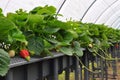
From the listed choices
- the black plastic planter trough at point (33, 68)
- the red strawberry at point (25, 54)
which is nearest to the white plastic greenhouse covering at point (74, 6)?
the black plastic planter trough at point (33, 68)

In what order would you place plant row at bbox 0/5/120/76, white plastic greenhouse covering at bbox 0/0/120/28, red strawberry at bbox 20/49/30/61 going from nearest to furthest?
1. plant row at bbox 0/5/120/76
2. red strawberry at bbox 20/49/30/61
3. white plastic greenhouse covering at bbox 0/0/120/28

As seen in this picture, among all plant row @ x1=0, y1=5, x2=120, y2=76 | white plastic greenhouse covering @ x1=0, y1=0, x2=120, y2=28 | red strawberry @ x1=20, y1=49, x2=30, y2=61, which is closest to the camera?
plant row @ x1=0, y1=5, x2=120, y2=76

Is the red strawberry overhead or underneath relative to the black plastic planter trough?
overhead

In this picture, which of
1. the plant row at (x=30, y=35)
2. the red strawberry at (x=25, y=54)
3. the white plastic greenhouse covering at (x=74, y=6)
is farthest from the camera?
the white plastic greenhouse covering at (x=74, y=6)

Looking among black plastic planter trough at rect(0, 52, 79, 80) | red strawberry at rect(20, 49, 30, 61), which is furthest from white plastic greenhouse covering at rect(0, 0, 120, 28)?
red strawberry at rect(20, 49, 30, 61)

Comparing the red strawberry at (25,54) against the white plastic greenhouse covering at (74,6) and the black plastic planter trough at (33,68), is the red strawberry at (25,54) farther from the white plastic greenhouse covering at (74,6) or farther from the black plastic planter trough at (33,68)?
the white plastic greenhouse covering at (74,6)

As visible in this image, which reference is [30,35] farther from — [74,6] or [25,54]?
[74,6]

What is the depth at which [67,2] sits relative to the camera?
27.4 ft

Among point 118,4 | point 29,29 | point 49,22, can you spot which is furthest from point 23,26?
point 118,4

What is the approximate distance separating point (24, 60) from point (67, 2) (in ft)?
23.0

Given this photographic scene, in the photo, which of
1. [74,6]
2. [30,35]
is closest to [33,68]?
[30,35]

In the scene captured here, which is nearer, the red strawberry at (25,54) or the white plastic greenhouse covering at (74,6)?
the red strawberry at (25,54)

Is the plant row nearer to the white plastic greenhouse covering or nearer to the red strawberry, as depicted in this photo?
the red strawberry

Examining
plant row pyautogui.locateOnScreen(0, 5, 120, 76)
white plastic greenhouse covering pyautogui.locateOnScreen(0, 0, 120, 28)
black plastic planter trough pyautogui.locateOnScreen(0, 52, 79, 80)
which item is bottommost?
black plastic planter trough pyautogui.locateOnScreen(0, 52, 79, 80)
